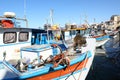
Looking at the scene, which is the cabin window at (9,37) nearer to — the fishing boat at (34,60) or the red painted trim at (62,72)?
the fishing boat at (34,60)

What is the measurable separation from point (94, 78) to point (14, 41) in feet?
18.5

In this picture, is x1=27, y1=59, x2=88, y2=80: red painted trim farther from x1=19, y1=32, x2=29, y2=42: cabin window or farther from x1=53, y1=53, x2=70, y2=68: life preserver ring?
x1=19, y1=32, x2=29, y2=42: cabin window

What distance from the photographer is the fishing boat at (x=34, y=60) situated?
5.65 metres

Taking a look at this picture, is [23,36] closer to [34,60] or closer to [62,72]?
[34,60]

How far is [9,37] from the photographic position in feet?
23.1

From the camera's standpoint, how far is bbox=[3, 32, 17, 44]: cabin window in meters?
6.86

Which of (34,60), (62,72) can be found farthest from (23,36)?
(62,72)

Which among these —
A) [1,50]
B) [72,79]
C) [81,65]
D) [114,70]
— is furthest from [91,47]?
[114,70]

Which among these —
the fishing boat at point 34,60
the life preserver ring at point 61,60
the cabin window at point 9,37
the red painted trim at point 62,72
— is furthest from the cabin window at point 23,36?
the red painted trim at point 62,72

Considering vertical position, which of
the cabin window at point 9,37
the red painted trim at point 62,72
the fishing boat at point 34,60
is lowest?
the red painted trim at point 62,72

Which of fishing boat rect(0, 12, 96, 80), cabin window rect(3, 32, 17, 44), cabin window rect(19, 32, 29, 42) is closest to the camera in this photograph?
fishing boat rect(0, 12, 96, 80)

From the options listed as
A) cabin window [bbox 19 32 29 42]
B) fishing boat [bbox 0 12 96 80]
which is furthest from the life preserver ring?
cabin window [bbox 19 32 29 42]

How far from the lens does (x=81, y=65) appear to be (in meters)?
7.44

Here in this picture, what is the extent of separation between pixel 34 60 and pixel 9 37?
67.2 inches
